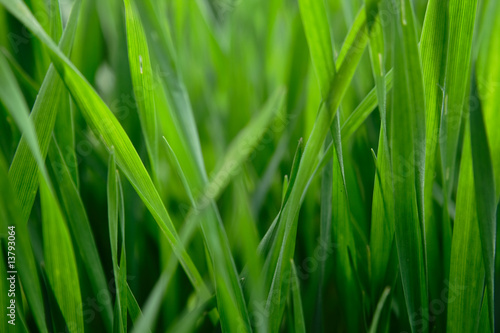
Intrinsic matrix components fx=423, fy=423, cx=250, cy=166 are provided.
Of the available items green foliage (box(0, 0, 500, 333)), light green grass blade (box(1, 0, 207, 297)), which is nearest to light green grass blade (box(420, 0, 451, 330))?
green foliage (box(0, 0, 500, 333))

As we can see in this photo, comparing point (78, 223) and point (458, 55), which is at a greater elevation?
point (458, 55)

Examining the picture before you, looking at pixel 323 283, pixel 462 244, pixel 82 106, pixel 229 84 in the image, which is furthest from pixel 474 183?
pixel 229 84

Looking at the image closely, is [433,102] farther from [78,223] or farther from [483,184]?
[78,223]

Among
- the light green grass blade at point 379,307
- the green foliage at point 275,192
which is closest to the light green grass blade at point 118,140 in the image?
the green foliage at point 275,192

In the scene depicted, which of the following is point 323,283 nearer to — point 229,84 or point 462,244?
point 462,244

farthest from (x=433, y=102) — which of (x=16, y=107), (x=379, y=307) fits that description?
(x=16, y=107)

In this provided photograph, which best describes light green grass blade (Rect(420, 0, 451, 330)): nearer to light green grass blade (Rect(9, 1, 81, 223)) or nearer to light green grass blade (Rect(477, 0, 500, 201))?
light green grass blade (Rect(477, 0, 500, 201))

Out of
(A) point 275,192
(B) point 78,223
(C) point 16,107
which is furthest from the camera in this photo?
(A) point 275,192
